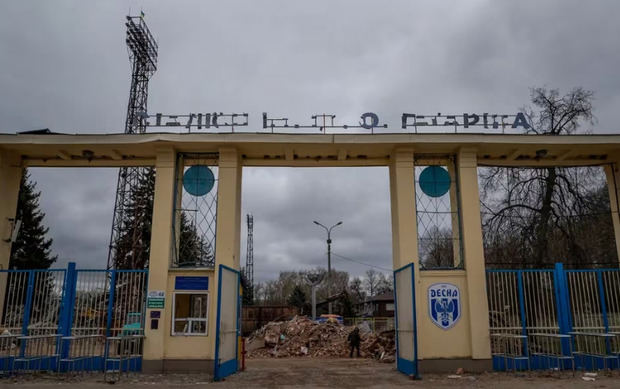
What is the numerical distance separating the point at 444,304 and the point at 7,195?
500 inches

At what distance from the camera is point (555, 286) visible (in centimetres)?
1273

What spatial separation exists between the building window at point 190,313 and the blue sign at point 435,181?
267 inches

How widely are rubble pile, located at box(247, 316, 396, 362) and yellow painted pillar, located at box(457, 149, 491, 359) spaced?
7.79 meters

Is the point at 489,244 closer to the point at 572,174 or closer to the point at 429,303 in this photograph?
the point at 572,174

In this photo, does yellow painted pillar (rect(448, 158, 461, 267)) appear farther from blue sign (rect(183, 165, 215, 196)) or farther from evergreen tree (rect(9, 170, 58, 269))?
evergreen tree (rect(9, 170, 58, 269))

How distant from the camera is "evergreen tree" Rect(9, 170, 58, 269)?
1281 inches

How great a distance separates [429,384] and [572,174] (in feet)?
41.8

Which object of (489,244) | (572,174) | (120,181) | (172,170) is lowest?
(489,244)

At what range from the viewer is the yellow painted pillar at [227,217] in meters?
12.6

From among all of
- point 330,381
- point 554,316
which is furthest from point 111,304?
point 554,316

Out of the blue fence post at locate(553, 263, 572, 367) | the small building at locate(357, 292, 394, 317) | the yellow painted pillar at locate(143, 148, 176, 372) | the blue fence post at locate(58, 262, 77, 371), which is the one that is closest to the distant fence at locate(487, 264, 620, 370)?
the blue fence post at locate(553, 263, 572, 367)

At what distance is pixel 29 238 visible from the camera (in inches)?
1323

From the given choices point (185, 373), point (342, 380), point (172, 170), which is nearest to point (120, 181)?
point (172, 170)

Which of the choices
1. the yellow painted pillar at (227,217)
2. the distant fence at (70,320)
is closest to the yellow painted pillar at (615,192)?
the yellow painted pillar at (227,217)
